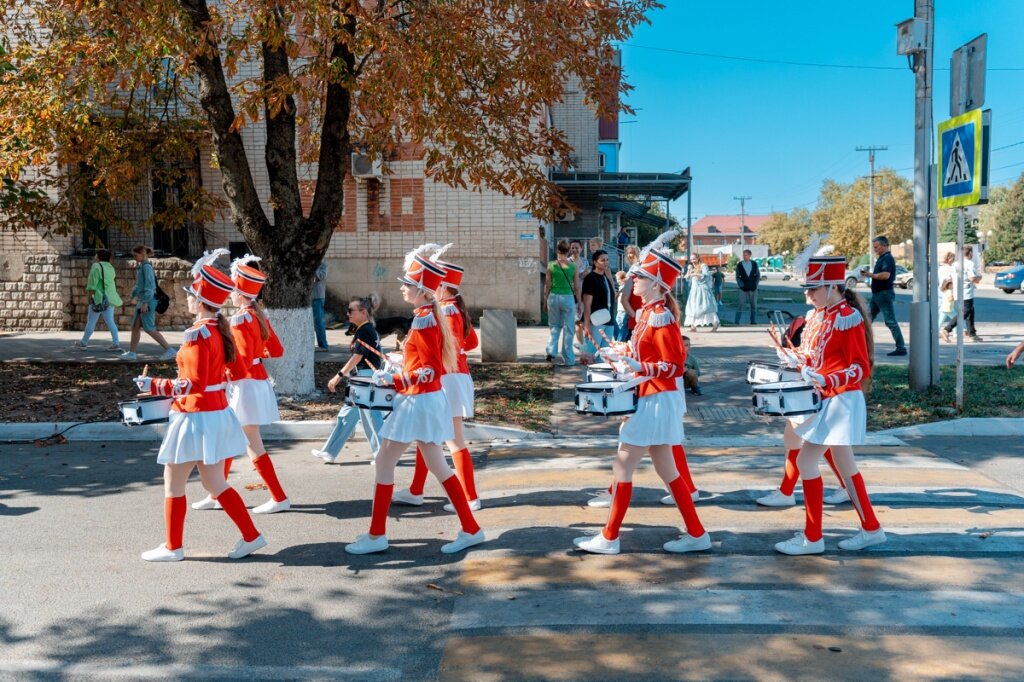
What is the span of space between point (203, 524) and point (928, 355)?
28.7ft

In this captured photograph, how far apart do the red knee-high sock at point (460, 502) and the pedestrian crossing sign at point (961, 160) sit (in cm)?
709

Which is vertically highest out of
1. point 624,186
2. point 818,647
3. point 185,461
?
point 624,186

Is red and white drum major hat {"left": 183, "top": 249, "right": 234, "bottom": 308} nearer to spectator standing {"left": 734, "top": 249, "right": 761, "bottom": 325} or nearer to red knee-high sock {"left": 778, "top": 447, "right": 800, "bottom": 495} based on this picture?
red knee-high sock {"left": 778, "top": 447, "right": 800, "bottom": 495}

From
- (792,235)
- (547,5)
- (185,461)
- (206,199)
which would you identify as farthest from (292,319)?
(792,235)

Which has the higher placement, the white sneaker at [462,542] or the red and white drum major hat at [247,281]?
the red and white drum major hat at [247,281]

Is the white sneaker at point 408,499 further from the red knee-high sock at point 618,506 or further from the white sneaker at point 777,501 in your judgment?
the white sneaker at point 777,501

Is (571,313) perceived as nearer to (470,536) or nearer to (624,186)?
(470,536)

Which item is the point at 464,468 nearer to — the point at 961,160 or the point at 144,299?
the point at 961,160

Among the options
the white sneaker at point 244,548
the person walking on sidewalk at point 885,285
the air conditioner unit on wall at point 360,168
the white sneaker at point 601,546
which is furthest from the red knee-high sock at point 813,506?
the air conditioner unit on wall at point 360,168

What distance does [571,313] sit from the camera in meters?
13.8

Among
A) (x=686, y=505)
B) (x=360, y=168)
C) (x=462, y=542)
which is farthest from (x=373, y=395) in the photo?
(x=360, y=168)

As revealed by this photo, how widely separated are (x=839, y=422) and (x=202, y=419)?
3.88 meters

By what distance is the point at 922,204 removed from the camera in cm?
1120

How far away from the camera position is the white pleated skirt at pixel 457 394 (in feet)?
22.1
